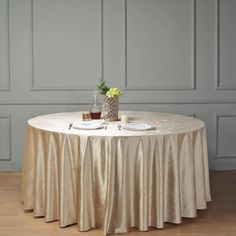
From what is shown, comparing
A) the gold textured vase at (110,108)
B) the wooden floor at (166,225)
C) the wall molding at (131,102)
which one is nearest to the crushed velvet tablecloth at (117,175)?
the wooden floor at (166,225)

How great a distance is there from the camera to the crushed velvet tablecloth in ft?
9.79

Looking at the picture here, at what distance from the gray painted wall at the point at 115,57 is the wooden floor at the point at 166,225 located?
1169 mm

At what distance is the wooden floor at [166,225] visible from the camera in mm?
3111

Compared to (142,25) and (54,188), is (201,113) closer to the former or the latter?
(142,25)

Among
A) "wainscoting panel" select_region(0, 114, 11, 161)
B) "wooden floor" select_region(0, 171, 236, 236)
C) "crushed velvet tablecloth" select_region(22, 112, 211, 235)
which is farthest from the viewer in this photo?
"wainscoting panel" select_region(0, 114, 11, 161)

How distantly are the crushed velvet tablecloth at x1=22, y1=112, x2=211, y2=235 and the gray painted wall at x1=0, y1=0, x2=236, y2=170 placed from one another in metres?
1.68

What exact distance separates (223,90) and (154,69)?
0.83m

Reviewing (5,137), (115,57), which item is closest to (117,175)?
(115,57)

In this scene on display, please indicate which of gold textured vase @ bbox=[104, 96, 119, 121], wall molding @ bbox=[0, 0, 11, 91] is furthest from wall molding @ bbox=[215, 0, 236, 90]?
wall molding @ bbox=[0, 0, 11, 91]

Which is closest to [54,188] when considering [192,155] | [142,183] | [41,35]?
[142,183]

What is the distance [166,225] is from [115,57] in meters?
2.29

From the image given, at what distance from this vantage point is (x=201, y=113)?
507 centimetres

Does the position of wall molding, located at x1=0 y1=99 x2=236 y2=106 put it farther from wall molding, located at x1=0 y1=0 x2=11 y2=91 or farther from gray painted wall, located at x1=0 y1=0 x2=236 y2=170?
wall molding, located at x1=0 y1=0 x2=11 y2=91

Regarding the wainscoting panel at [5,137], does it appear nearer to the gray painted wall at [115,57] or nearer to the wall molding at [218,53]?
the gray painted wall at [115,57]
